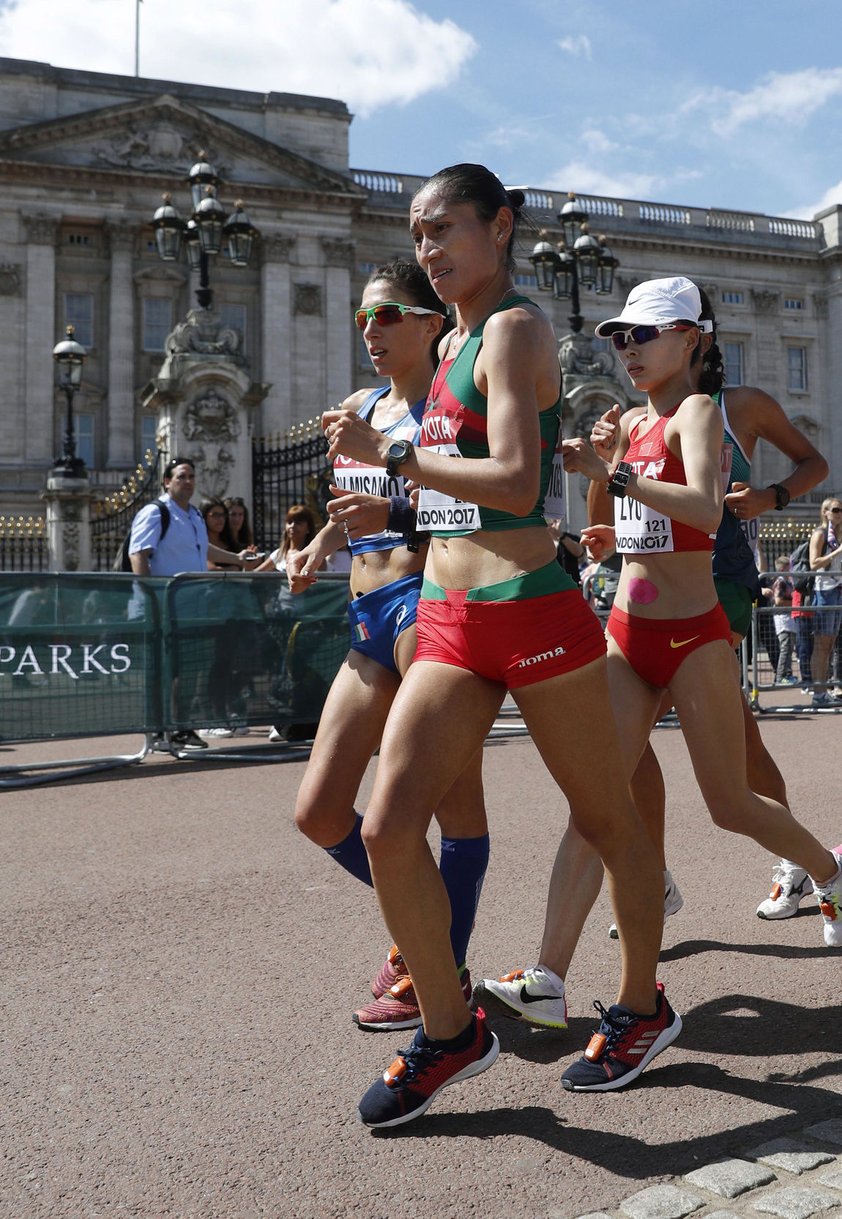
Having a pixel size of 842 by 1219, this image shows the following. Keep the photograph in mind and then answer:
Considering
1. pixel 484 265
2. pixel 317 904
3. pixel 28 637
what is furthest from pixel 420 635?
pixel 28 637

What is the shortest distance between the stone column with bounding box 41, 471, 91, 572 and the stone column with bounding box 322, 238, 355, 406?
812 inches

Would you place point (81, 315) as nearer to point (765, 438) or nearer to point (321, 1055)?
point (765, 438)

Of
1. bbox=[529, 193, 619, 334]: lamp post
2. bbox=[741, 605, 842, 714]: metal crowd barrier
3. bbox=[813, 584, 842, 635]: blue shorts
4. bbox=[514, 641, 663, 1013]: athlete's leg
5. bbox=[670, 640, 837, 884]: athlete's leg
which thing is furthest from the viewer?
bbox=[529, 193, 619, 334]: lamp post

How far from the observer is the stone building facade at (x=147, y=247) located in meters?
42.4

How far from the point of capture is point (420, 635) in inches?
126

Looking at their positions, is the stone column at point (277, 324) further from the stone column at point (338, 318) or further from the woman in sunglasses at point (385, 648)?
the woman in sunglasses at point (385, 648)

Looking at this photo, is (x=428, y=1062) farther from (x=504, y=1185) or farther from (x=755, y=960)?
(x=755, y=960)

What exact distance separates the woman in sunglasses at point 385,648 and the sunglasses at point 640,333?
0.58 m

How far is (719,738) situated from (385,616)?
3.44 ft

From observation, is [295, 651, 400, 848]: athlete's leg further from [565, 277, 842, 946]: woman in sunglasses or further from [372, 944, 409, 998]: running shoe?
[565, 277, 842, 946]: woman in sunglasses

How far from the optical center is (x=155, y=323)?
44.6 meters

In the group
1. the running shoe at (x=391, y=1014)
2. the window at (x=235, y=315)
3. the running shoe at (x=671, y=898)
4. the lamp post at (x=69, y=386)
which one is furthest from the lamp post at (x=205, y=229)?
the window at (x=235, y=315)

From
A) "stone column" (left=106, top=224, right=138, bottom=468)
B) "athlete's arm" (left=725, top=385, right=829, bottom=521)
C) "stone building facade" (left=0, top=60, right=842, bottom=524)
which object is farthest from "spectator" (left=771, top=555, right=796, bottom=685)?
"stone column" (left=106, top=224, right=138, bottom=468)

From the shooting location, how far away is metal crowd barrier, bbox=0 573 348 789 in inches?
365
